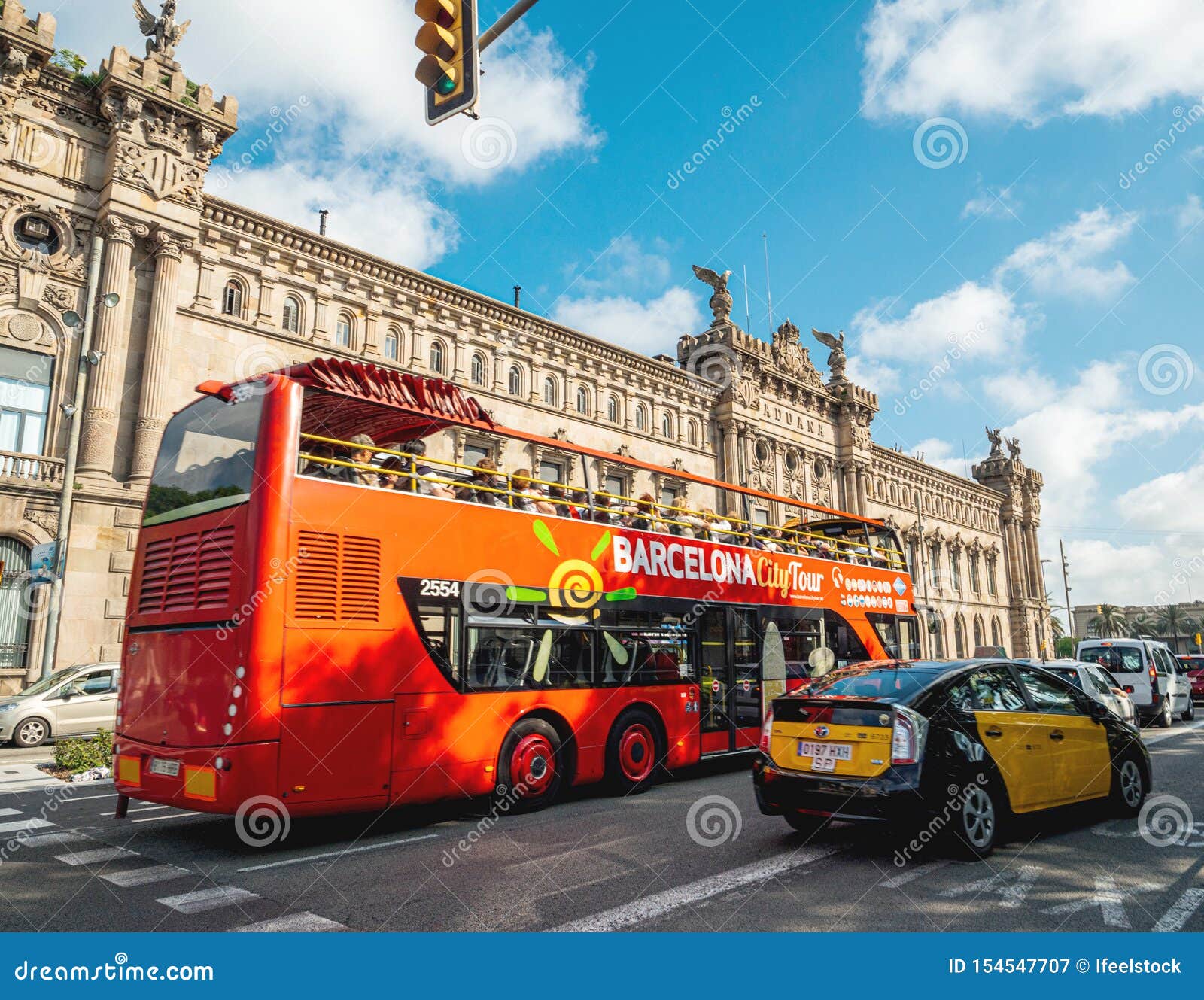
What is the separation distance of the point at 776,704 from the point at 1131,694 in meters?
16.8

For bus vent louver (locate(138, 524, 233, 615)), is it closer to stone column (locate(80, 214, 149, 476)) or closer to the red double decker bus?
the red double decker bus

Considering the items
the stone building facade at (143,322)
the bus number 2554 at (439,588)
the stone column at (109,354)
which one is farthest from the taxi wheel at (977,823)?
the stone column at (109,354)

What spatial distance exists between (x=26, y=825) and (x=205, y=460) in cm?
433

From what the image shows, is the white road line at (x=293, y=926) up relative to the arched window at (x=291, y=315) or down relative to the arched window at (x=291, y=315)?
down

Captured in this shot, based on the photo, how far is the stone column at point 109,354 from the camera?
67.2 feet

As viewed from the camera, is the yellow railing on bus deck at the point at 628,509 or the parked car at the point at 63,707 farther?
the parked car at the point at 63,707

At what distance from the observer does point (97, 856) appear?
7.18 m

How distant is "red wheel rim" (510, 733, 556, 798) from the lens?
918 centimetres

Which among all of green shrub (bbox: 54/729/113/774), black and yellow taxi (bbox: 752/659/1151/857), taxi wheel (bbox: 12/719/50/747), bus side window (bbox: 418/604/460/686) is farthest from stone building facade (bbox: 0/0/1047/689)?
bus side window (bbox: 418/604/460/686)

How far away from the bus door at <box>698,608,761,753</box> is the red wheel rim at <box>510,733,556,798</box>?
120 inches

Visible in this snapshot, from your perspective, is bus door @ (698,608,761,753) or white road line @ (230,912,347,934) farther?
bus door @ (698,608,761,753)

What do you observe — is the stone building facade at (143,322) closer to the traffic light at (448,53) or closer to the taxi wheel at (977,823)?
the taxi wheel at (977,823)

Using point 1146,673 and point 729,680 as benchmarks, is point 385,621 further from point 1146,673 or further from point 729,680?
point 1146,673

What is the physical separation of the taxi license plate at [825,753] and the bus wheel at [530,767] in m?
3.55
